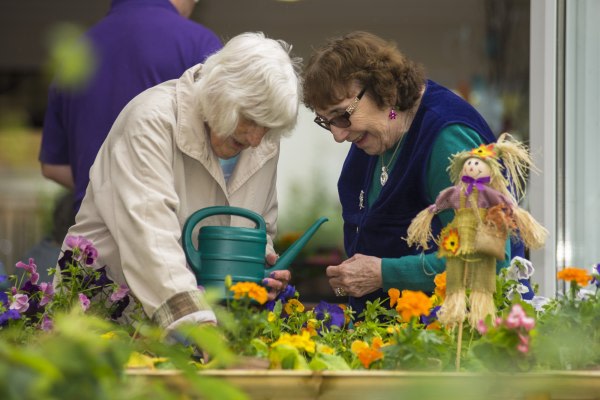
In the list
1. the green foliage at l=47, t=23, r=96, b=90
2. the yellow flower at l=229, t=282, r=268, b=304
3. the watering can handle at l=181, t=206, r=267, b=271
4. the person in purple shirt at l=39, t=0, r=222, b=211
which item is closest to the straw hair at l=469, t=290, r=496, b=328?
the yellow flower at l=229, t=282, r=268, b=304

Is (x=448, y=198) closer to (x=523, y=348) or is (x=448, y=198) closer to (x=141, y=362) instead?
(x=523, y=348)

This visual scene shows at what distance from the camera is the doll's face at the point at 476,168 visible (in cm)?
168

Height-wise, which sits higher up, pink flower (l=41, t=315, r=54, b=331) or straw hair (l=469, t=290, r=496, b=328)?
straw hair (l=469, t=290, r=496, b=328)

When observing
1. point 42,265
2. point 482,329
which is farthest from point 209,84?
point 42,265

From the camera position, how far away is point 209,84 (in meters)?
2.23

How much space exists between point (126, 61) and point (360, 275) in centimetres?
114

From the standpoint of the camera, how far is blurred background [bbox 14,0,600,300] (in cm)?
652

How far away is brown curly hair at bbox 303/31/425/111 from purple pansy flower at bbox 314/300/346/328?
1.89 feet

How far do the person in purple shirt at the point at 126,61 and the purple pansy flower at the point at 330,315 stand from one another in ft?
3.74

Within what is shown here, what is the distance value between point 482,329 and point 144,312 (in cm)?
86

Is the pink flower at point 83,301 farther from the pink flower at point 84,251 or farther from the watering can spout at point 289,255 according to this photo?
the watering can spout at point 289,255

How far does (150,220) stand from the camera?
82.2 inches

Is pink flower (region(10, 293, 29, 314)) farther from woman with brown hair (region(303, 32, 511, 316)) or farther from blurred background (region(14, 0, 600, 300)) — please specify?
blurred background (region(14, 0, 600, 300))

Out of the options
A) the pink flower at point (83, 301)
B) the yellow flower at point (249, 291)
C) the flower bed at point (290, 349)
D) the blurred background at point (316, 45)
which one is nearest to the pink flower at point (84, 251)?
the flower bed at point (290, 349)
